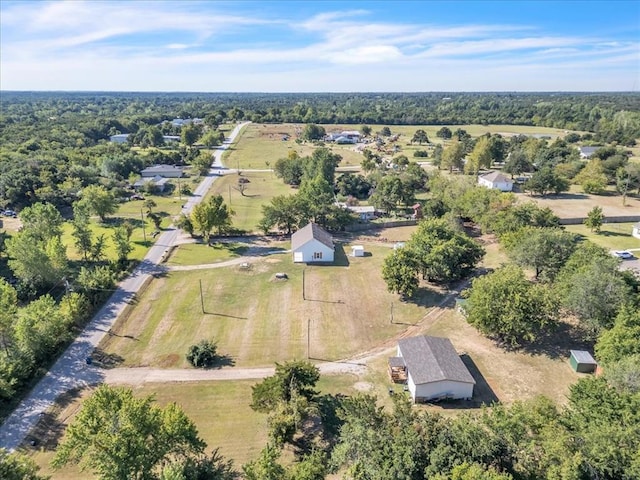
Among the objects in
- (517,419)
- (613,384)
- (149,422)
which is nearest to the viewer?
(149,422)

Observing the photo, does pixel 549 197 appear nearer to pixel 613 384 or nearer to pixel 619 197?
pixel 619 197

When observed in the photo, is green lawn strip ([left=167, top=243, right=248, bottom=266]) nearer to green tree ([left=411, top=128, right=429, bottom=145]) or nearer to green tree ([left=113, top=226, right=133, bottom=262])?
green tree ([left=113, top=226, right=133, bottom=262])

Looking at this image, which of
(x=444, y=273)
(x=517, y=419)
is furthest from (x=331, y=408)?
(x=444, y=273)

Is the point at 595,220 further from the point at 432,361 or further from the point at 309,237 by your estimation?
the point at 432,361

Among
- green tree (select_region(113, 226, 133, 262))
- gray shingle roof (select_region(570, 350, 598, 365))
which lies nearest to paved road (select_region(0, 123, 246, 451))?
green tree (select_region(113, 226, 133, 262))

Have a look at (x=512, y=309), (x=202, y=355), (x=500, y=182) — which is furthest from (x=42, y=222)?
(x=500, y=182)

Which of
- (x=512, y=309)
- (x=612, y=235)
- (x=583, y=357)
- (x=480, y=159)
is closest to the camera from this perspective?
(x=583, y=357)

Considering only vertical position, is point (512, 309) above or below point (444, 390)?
above
